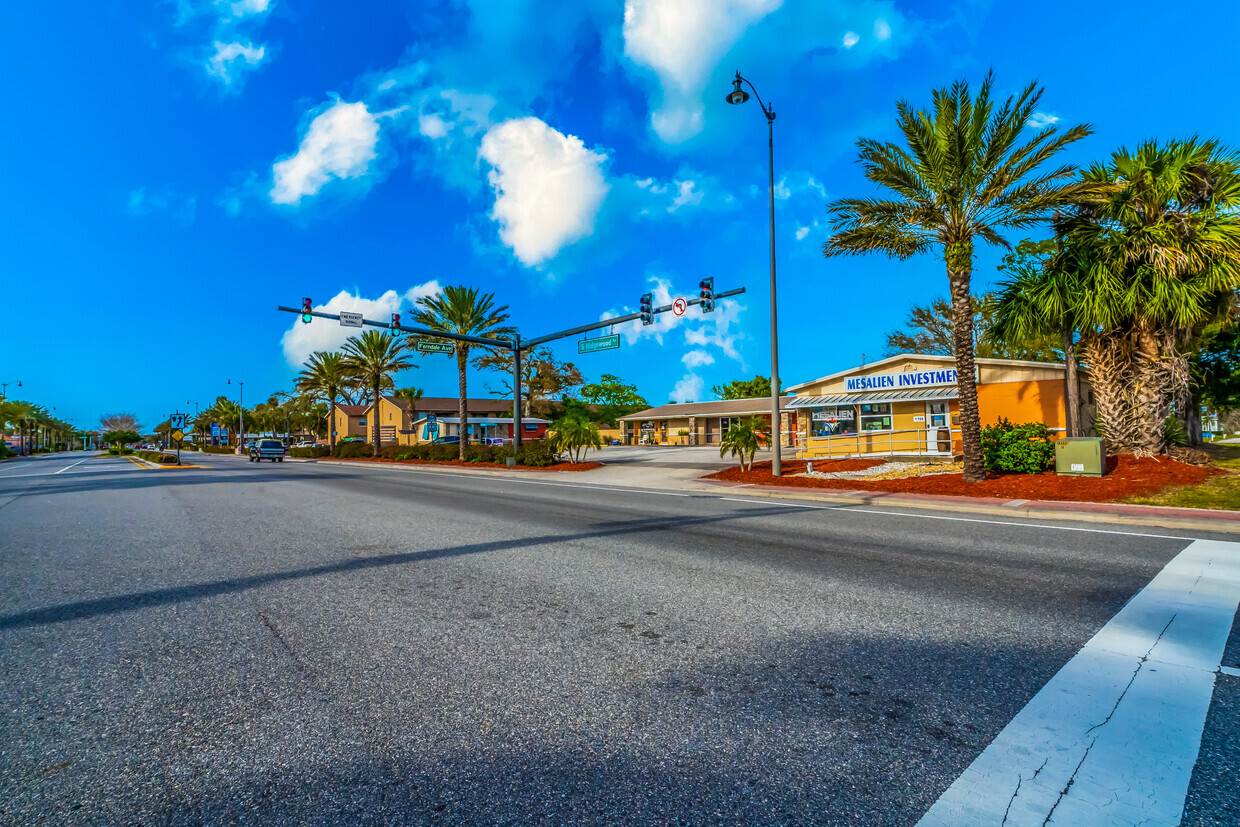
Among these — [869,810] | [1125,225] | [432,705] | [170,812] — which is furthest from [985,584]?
[1125,225]

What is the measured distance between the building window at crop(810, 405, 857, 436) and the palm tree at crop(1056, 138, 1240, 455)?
488 inches

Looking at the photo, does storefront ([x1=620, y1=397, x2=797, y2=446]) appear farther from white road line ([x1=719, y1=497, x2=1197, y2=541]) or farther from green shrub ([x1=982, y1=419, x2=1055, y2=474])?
white road line ([x1=719, y1=497, x2=1197, y2=541])

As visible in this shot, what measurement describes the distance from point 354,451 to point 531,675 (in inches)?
1915

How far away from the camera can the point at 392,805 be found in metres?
2.22

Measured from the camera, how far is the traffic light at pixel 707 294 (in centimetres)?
1912

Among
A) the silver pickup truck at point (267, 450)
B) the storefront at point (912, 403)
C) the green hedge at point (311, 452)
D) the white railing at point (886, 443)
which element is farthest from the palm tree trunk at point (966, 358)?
the green hedge at point (311, 452)

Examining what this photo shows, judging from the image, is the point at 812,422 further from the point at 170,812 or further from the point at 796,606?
the point at 170,812

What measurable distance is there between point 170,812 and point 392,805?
2.69 ft

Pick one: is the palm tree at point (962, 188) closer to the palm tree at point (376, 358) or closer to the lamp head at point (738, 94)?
the lamp head at point (738, 94)

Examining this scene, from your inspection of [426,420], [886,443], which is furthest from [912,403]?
[426,420]

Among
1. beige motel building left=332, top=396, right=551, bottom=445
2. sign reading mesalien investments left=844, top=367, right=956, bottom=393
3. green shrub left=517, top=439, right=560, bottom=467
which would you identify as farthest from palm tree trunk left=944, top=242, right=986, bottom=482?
beige motel building left=332, top=396, right=551, bottom=445

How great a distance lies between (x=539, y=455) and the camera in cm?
2731

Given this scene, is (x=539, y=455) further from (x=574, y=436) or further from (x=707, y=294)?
(x=707, y=294)

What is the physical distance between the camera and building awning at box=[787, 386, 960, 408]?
79.7ft
